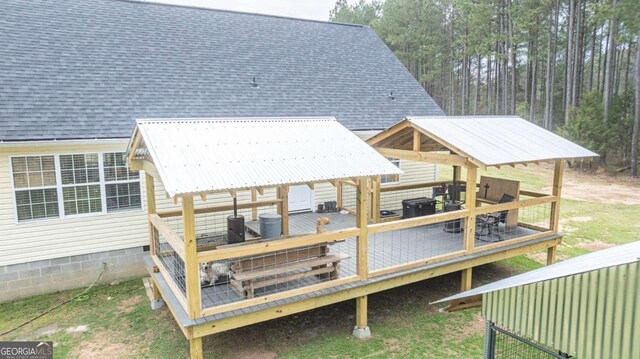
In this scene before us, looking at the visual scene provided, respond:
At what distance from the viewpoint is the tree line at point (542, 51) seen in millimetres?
23203

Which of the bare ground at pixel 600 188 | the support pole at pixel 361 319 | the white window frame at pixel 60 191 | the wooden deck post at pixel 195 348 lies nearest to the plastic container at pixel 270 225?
the support pole at pixel 361 319

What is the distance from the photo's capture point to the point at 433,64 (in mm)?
39219

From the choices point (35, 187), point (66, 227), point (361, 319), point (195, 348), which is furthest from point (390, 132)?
point (35, 187)

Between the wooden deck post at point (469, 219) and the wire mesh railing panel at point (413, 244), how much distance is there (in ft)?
1.30

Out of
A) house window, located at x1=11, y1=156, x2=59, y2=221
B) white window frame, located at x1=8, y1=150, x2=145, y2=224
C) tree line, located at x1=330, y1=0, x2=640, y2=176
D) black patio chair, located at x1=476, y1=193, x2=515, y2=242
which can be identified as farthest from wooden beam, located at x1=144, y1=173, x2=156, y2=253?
tree line, located at x1=330, y1=0, x2=640, y2=176

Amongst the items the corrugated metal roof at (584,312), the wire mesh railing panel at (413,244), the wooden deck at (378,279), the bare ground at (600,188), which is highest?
the corrugated metal roof at (584,312)

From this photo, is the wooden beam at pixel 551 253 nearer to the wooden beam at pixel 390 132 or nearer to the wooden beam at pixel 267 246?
the wooden beam at pixel 390 132

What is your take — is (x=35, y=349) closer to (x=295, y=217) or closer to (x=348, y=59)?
(x=295, y=217)

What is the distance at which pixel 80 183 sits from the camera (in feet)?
28.4

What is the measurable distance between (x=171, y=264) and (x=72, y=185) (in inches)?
119

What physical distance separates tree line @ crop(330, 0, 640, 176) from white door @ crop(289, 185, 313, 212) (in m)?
19.2

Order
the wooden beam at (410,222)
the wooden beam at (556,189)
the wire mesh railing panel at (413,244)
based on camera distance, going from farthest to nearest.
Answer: the wooden beam at (556,189), the wire mesh railing panel at (413,244), the wooden beam at (410,222)

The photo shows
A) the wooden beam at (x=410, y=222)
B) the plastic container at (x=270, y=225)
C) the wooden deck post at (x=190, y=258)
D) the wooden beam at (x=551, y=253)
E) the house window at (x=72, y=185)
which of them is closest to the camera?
the wooden deck post at (x=190, y=258)

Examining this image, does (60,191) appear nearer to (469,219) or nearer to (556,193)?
(469,219)
